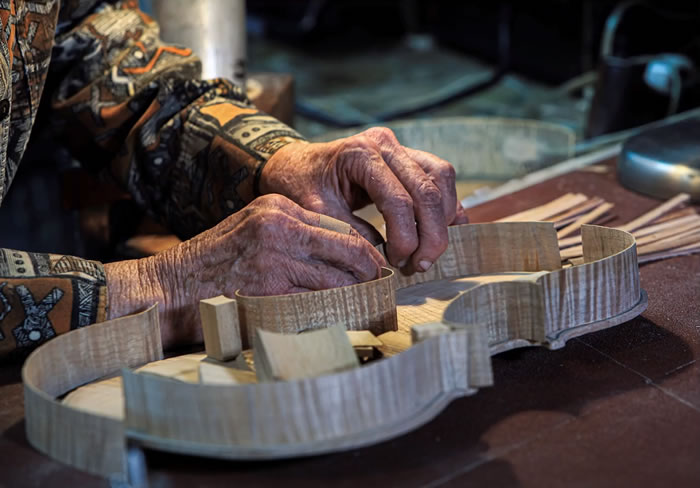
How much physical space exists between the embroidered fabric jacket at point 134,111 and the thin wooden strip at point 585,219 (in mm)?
515

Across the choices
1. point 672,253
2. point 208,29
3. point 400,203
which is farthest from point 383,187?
point 208,29

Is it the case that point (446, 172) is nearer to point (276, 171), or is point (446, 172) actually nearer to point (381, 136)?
point (381, 136)

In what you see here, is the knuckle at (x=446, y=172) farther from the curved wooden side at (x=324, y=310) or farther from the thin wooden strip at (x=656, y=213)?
the thin wooden strip at (x=656, y=213)

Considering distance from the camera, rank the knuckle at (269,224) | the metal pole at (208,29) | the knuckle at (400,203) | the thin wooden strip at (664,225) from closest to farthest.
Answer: the knuckle at (269,224), the knuckle at (400,203), the thin wooden strip at (664,225), the metal pole at (208,29)

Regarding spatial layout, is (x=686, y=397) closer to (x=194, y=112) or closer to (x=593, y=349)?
(x=593, y=349)

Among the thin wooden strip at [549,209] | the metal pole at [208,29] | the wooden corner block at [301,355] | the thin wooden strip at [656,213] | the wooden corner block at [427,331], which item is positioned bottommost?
the thin wooden strip at [656,213]

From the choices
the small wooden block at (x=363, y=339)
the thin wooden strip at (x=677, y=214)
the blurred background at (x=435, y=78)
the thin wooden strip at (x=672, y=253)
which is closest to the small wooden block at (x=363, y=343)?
the small wooden block at (x=363, y=339)

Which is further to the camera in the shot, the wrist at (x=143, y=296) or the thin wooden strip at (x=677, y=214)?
the thin wooden strip at (x=677, y=214)

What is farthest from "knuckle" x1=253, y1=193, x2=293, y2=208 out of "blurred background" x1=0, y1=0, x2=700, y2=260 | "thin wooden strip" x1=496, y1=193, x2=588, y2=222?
"blurred background" x1=0, y1=0, x2=700, y2=260

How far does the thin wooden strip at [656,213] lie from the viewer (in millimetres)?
1440

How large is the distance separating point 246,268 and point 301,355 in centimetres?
26

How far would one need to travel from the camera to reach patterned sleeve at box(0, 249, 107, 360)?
3.33ft

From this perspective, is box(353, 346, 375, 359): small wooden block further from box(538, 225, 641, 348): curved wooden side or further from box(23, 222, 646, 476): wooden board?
box(538, 225, 641, 348): curved wooden side

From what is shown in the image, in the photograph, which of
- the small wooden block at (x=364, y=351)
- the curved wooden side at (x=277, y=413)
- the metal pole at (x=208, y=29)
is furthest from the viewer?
the metal pole at (x=208, y=29)
